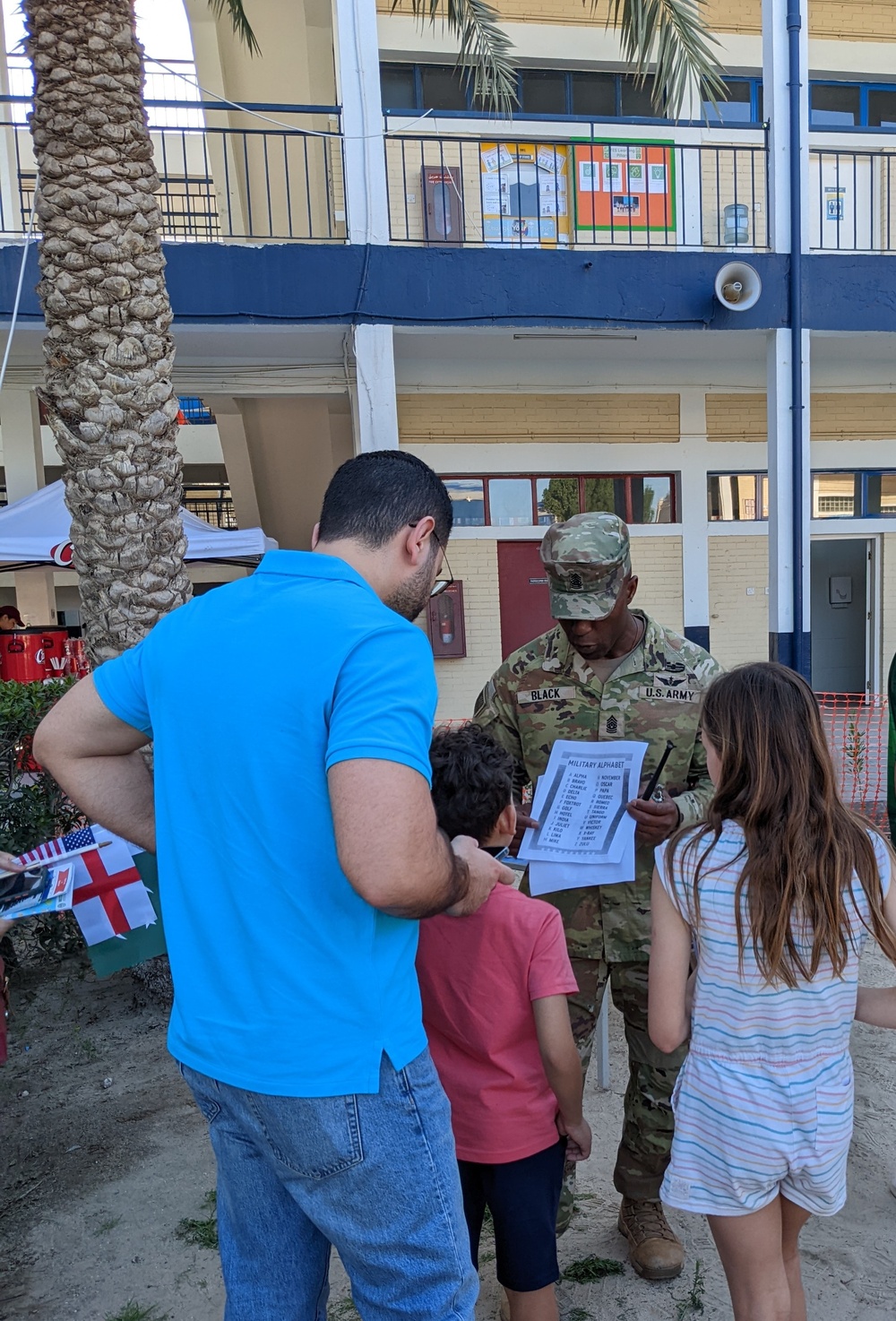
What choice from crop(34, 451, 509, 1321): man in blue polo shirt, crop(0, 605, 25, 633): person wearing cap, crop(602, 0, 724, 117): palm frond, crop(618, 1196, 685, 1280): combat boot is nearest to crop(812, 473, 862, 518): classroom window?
crop(602, 0, 724, 117): palm frond

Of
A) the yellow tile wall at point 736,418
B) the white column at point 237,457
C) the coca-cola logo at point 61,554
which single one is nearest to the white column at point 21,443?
the white column at point 237,457

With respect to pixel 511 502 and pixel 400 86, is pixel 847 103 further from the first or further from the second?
pixel 511 502

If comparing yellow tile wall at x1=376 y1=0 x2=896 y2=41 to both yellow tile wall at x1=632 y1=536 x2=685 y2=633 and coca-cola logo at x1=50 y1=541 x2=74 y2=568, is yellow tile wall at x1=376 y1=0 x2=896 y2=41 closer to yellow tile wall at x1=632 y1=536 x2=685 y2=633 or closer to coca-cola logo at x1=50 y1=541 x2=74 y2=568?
yellow tile wall at x1=632 y1=536 x2=685 y2=633

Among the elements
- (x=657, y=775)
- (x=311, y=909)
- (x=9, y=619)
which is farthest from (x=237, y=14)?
(x=311, y=909)

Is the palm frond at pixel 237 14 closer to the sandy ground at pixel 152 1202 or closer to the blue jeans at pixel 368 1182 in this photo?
the sandy ground at pixel 152 1202

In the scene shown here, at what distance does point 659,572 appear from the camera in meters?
10.4

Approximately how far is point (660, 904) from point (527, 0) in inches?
435

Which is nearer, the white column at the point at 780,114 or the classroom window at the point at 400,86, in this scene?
the white column at the point at 780,114

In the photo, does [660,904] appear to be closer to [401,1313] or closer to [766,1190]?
[766,1190]

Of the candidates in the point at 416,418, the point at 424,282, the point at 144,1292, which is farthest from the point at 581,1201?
the point at 416,418

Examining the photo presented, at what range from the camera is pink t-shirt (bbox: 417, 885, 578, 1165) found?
198 centimetres

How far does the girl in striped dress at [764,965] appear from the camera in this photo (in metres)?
1.74

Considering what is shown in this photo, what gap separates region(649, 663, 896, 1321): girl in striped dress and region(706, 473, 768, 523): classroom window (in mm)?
9191

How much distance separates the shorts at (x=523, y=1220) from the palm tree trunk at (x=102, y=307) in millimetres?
3089
